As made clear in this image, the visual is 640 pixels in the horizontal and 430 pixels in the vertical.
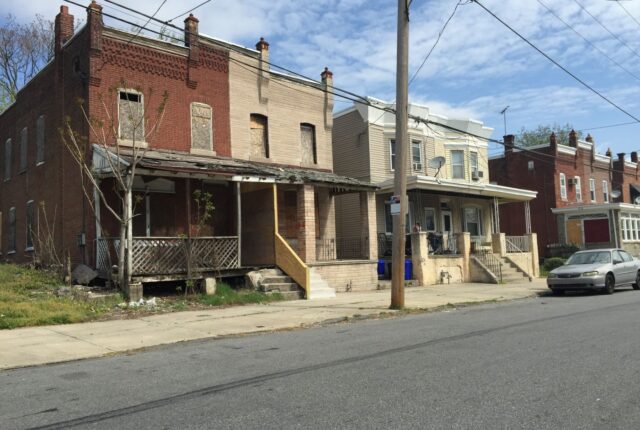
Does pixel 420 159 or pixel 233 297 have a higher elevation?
pixel 420 159

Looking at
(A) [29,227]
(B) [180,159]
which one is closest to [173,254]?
(B) [180,159]

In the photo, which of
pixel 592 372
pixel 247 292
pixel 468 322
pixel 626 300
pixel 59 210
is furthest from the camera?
pixel 59 210

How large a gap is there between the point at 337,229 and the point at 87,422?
20506 mm

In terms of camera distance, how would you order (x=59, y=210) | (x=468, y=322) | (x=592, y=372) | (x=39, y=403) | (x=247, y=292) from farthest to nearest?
(x=59, y=210) < (x=247, y=292) < (x=468, y=322) < (x=592, y=372) < (x=39, y=403)

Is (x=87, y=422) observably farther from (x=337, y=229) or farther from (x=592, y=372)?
(x=337, y=229)

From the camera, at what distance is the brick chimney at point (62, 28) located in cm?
1902

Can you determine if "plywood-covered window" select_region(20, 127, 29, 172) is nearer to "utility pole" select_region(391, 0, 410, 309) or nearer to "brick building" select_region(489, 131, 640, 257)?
"utility pole" select_region(391, 0, 410, 309)

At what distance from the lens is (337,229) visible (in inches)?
997

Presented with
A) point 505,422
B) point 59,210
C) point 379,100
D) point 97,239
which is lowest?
point 505,422

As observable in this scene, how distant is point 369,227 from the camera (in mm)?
20047

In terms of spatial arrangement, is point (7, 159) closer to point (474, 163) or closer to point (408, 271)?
point (408, 271)

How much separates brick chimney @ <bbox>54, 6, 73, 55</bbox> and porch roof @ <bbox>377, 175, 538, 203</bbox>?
12.8 m

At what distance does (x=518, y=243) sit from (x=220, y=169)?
16460 millimetres

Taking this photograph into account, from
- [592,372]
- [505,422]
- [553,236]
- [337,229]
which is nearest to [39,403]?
[505,422]
